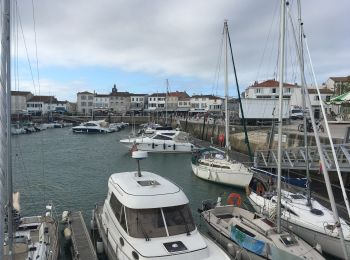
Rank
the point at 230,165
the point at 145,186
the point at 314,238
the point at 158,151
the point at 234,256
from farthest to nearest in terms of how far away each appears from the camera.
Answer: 1. the point at 158,151
2. the point at 230,165
3. the point at 314,238
4. the point at 234,256
5. the point at 145,186

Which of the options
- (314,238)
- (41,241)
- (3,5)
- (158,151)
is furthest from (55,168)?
(3,5)

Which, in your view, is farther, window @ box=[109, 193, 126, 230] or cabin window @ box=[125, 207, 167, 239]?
window @ box=[109, 193, 126, 230]

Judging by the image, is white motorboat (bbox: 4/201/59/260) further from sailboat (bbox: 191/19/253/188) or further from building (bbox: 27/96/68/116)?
building (bbox: 27/96/68/116)

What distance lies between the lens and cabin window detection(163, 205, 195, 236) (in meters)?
12.1

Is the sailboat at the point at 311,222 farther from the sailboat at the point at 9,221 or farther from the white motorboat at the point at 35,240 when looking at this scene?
the white motorboat at the point at 35,240

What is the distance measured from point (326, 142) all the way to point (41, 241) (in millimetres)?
24927

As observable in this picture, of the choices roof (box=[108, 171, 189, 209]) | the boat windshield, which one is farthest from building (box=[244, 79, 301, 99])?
the boat windshield

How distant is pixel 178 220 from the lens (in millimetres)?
12328

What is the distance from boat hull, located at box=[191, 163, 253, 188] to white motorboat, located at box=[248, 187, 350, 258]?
306 inches

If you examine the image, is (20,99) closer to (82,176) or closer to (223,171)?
(82,176)

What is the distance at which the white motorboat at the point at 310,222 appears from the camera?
1504 centimetres

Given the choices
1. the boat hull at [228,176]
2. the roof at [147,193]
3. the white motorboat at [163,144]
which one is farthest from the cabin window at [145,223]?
the white motorboat at [163,144]

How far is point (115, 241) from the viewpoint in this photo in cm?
1315

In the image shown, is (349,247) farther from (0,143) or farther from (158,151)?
(158,151)
